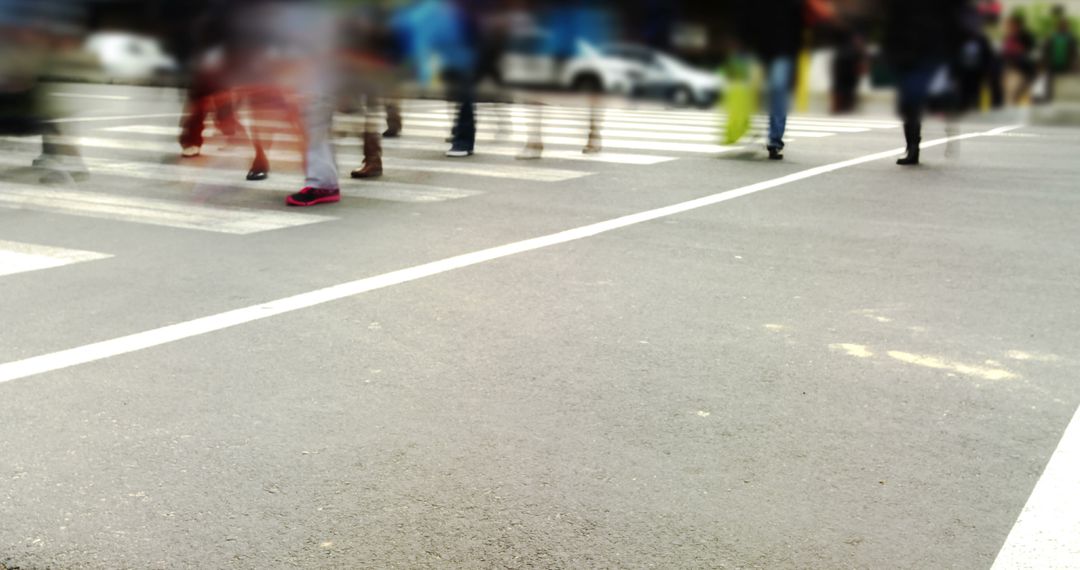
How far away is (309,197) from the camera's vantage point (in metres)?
8.23

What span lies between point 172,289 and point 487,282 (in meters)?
1.54

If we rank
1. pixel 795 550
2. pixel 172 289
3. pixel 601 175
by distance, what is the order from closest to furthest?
pixel 795 550 → pixel 172 289 → pixel 601 175

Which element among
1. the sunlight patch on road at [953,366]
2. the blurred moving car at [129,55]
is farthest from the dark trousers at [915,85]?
the sunlight patch on road at [953,366]

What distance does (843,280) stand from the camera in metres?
6.12

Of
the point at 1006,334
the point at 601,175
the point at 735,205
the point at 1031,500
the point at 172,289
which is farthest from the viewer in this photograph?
the point at 601,175

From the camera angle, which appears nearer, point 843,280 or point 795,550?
point 795,550

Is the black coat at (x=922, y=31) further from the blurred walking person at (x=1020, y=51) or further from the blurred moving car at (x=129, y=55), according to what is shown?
the blurred moving car at (x=129, y=55)

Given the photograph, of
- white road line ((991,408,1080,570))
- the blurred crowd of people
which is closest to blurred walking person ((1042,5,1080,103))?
the blurred crowd of people

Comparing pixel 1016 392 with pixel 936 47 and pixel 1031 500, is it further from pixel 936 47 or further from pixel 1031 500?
pixel 936 47

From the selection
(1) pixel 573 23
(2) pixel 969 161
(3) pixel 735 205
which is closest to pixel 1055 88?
(1) pixel 573 23

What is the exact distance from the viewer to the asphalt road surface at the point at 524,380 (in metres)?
3.13

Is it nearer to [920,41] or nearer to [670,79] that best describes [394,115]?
[670,79]

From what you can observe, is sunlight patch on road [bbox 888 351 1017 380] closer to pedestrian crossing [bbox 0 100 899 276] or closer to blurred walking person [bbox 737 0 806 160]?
pedestrian crossing [bbox 0 100 899 276]

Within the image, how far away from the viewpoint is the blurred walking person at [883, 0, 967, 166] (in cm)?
57
